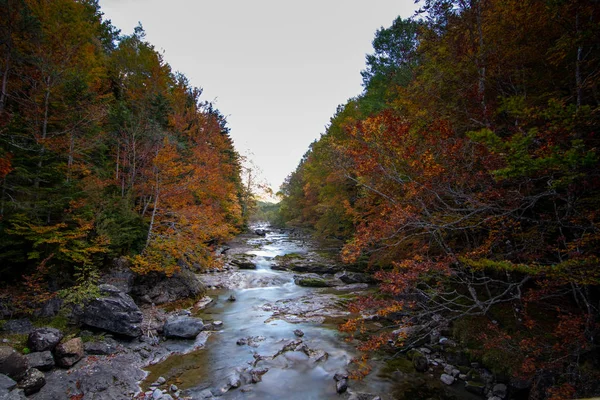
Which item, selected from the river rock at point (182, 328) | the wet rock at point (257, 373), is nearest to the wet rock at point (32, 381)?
the river rock at point (182, 328)

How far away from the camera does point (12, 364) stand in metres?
5.84

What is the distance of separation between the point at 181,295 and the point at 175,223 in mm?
3579

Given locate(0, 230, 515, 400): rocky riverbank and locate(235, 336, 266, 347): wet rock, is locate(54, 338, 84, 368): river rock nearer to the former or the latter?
locate(0, 230, 515, 400): rocky riverbank

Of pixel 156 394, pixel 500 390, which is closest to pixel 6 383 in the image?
pixel 156 394

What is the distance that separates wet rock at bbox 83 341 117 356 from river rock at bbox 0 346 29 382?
5.80 ft

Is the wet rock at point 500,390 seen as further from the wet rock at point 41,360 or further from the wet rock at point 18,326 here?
the wet rock at point 18,326

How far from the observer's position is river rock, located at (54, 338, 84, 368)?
272 inches

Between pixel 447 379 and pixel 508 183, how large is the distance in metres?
5.13

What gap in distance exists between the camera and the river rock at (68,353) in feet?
22.7

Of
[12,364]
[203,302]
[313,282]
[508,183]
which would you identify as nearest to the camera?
[12,364]

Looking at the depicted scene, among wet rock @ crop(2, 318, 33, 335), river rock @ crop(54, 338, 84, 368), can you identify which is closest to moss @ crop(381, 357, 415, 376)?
river rock @ crop(54, 338, 84, 368)

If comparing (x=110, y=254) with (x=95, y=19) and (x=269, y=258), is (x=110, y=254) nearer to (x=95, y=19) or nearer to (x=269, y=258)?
(x=269, y=258)

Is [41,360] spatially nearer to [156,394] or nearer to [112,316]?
[112,316]

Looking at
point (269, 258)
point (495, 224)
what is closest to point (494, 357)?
point (495, 224)
